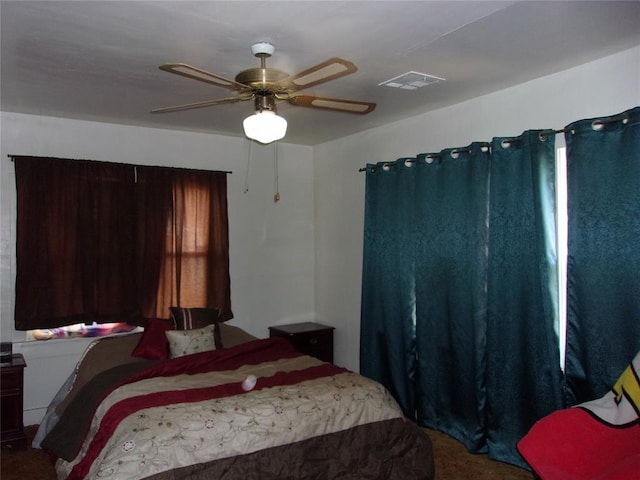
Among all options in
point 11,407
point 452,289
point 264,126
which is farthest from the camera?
point 452,289

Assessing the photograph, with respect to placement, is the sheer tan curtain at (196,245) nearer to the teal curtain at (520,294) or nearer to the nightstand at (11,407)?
the nightstand at (11,407)

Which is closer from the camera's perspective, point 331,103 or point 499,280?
point 331,103

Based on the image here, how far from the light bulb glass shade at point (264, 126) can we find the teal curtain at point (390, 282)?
6.11 feet

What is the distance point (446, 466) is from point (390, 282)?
1462 mm

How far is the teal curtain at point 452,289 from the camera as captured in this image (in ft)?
11.4

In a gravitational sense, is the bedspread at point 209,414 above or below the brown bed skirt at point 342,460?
above

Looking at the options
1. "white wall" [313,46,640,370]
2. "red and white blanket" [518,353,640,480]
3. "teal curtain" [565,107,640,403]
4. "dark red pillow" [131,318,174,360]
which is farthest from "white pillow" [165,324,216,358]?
"teal curtain" [565,107,640,403]

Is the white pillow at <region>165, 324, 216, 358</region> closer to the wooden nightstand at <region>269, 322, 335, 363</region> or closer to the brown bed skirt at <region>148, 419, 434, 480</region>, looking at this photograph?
the wooden nightstand at <region>269, 322, 335, 363</region>

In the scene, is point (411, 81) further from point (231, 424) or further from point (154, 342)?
point (154, 342)

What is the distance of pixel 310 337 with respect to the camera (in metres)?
4.81

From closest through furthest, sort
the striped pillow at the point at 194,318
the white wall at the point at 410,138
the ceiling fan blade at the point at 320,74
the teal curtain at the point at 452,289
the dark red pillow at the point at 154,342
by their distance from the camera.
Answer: the ceiling fan blade at the point at 320,74
the white wall at the point at 410,138
the teal curtain at the point at 452,289
the dark red pillow at the point at 154,342
the striped pillow at the point at 194,318

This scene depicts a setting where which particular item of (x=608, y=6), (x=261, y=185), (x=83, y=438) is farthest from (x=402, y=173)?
(x=83, y=438)

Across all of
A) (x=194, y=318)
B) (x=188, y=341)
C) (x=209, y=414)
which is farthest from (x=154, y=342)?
(x=209, y=414)

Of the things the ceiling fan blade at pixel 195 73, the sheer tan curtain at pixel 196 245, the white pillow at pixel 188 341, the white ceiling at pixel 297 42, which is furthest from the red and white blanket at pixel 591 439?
the sheer tan curtain at pixel 196 245
